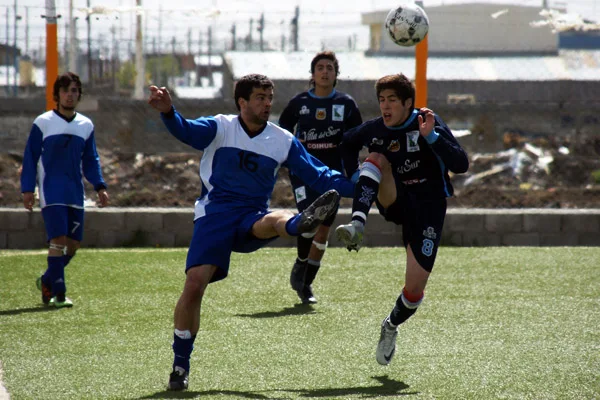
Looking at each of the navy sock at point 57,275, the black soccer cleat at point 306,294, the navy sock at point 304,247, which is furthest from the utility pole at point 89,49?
the black soccer cleat at point 306,294

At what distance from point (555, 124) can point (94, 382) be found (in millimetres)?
12042

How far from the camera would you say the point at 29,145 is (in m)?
8.45

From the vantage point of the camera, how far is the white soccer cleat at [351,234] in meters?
5.60

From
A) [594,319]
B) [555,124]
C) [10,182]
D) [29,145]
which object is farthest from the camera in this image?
[555,124]

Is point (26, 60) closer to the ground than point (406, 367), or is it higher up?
higher up

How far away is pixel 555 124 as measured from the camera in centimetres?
1605

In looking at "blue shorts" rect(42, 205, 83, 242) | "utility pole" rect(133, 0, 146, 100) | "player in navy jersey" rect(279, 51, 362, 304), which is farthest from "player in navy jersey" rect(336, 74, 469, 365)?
"utility pole" rect(133, 0, 146, 100)

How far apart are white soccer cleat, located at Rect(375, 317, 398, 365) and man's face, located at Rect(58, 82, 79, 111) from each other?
3.85m

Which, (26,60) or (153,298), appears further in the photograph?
(26,60)

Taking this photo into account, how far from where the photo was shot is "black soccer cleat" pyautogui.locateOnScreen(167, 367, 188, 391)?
5.39m

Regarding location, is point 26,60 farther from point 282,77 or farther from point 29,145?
point 29,145

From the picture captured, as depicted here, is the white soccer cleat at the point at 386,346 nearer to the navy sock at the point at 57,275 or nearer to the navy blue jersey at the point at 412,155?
the navy blue jersey at the point at 412,155

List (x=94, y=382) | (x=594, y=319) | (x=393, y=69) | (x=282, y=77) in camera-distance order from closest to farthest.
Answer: (x=94, y=382) → (x=594, y=319) → (x=282, y=77) → (x=393, y=69)

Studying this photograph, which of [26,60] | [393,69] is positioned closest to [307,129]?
[26,60]
